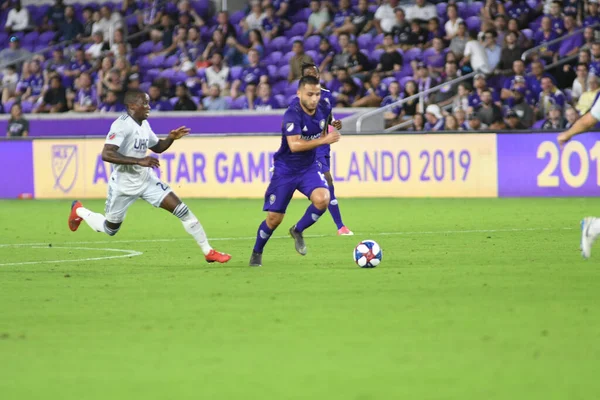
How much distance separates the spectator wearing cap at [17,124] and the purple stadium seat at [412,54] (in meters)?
9.18

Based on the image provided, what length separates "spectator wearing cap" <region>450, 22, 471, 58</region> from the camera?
80.7 ft

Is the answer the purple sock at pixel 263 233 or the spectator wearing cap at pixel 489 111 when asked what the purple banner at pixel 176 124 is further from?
the purple sock at pixel 263 233

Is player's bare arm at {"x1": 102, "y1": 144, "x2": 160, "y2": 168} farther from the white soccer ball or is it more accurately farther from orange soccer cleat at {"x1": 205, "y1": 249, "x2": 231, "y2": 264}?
the white soccer ball

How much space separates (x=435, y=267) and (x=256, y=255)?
1735mm

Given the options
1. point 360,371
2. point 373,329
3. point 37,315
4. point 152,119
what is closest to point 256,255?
Answer: point 37,315

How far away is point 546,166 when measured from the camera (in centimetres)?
2184

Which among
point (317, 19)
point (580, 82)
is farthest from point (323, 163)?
point (317, 19)

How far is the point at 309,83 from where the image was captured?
11.4m

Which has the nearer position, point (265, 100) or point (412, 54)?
point (412, 54)

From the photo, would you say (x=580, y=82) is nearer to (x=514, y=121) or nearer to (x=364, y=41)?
(x=514, y=121)

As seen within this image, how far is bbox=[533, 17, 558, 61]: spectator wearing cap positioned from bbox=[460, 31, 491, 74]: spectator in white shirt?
1.11m

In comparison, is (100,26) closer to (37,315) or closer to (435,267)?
(435,267)

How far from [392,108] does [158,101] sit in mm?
6043

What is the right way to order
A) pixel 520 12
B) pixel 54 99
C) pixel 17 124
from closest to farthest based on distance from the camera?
1. pixel 520 12
2. pixel 17 124
3. pixel 54 99
